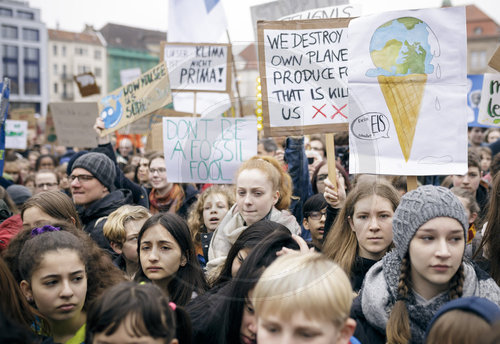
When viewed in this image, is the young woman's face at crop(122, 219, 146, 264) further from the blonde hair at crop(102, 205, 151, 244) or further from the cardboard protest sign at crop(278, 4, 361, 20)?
the cardboard protest sign at crop(278, 4, 361, 20)

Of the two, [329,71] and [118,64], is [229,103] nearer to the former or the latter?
[329,71]

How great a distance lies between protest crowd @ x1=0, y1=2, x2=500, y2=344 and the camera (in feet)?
6.44

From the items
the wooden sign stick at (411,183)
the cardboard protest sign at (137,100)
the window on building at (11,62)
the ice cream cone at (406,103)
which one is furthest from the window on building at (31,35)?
the wooden sign stick at (411,183)

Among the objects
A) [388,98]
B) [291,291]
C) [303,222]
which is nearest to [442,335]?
[291,291]

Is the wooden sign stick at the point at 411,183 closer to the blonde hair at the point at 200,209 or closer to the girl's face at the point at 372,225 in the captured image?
the girl's face at the point at 372,225

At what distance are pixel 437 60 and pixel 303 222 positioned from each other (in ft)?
6.20

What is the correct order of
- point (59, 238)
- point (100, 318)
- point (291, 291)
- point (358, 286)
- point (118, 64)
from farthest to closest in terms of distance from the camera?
1. point (118, 64)
2. point (358, 286)
3. point (59, 238)
4. point (100, 318)
5. point (291, 291)

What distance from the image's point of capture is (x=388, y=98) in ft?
10.9

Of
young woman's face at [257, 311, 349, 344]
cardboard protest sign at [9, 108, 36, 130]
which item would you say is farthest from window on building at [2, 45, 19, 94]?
young woman's face at [257, 311, 349, 344]

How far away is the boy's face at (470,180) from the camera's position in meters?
5.39

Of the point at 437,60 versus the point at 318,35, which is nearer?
the point at 437,60

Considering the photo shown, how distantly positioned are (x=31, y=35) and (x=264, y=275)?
3491 cm

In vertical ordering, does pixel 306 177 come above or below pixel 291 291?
above

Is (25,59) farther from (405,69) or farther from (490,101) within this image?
(405,69)
